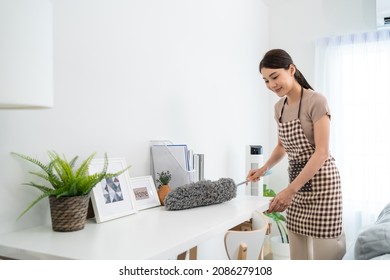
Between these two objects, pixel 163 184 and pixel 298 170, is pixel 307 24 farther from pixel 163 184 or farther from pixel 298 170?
pixel 163 184

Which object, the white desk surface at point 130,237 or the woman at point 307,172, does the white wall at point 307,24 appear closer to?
the woman at point 307,172

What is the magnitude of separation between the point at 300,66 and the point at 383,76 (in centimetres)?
66

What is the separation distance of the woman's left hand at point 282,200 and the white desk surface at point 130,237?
0.10m

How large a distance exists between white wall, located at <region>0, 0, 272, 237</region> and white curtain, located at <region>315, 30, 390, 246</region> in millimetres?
711

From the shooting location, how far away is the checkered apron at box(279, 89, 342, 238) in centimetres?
163

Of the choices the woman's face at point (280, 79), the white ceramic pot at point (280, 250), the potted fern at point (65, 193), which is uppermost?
the woman's face at point (280, 79)

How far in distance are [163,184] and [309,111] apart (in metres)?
0.72

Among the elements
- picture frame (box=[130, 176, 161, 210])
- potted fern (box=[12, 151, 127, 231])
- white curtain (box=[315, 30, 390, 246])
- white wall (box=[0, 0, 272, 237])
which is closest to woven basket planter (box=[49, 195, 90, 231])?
potted fern (box=[12, 151, 127, 231])

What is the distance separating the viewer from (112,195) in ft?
4.82

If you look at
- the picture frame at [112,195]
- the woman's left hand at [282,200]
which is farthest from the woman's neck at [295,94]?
the picture frame at [112,195]

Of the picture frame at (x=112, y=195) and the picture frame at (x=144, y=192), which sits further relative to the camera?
the picture frame at (x=144, y=192)

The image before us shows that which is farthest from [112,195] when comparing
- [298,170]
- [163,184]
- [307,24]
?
[307,24]

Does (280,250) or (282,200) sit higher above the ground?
(282,200)

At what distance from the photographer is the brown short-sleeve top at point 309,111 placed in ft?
5.20
